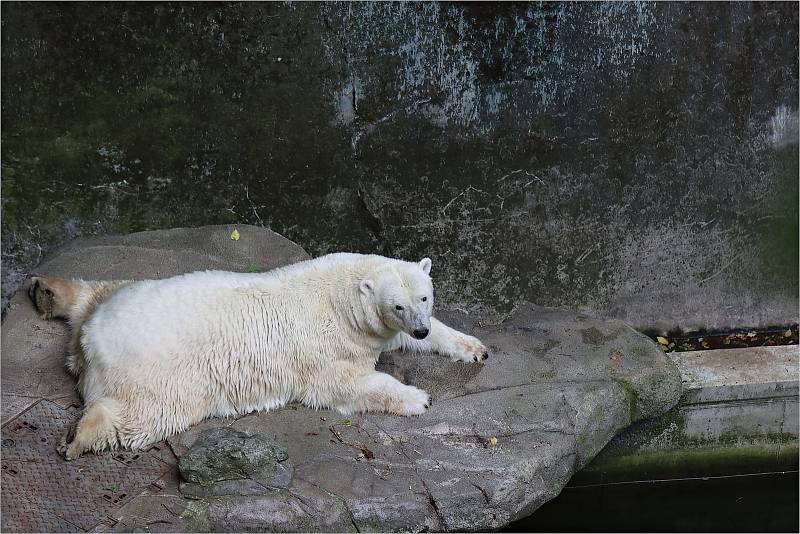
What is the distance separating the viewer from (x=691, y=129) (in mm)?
6812

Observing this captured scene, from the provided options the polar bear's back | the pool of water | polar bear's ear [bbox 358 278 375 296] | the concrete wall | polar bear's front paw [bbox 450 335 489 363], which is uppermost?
the concrete wall

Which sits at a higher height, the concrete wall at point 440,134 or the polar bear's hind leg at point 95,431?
the concrete wall at point 440,134

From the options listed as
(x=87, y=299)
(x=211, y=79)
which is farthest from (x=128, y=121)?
(x=87, y=299)

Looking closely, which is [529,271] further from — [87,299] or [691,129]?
[87,299]

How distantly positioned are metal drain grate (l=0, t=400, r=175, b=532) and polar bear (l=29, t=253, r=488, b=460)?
4.4 inches

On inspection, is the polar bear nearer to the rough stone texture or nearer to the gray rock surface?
the gray rock surface

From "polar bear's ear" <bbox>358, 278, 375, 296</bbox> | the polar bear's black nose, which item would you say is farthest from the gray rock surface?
"polar bear's ear" <bbox>358, 278, 375, 296</bbox>

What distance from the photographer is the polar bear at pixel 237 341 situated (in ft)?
16.0

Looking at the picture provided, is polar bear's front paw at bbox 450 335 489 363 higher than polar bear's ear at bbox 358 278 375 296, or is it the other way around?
polar bear's ear at bbox 358 278 375 296

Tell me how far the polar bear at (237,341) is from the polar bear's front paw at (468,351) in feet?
1.80

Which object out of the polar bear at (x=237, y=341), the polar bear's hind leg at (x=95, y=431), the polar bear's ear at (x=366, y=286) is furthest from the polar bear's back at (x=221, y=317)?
the polar bear's hind leg at (x=95, y=431)

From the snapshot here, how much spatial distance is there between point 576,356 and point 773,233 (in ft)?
8.35

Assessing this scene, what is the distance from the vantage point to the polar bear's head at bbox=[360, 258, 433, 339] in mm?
5004

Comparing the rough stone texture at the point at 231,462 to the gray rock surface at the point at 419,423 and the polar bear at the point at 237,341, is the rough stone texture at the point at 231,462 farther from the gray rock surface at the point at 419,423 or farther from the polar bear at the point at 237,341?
the polar bear at the point at 237,341
